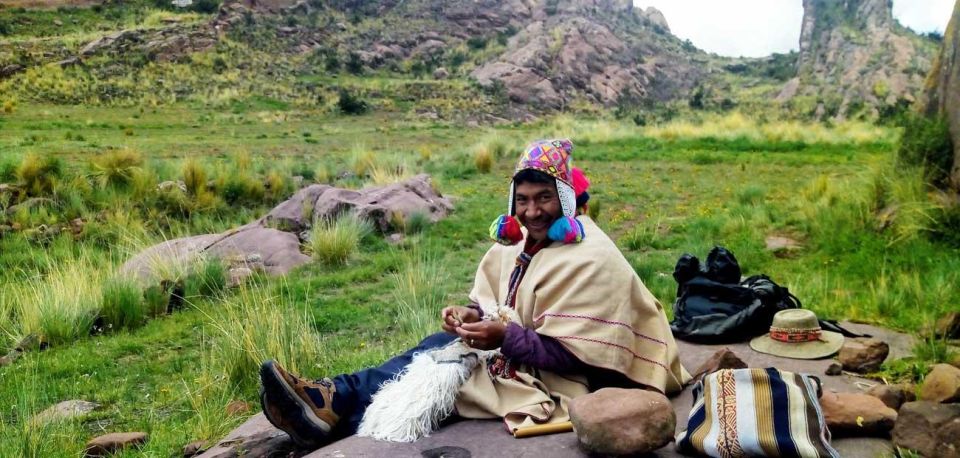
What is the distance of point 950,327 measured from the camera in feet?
14.9

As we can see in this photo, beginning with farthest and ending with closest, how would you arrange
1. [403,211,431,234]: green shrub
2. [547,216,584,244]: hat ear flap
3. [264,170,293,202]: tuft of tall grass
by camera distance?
[264,170,293,202]: tuft of tall grass → [403,211,431,234]: green shrub → [547,216,584,244]: hat ear flap

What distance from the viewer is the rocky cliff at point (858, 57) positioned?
47553 mm

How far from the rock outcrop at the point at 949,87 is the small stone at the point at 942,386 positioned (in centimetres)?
451

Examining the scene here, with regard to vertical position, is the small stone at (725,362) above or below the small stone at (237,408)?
above

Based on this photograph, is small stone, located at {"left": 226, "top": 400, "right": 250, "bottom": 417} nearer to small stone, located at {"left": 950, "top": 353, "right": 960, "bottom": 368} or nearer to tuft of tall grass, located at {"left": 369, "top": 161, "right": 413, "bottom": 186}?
small stone, located at {"left": 950, "top": 353, "right": 960, "bottom": 368}

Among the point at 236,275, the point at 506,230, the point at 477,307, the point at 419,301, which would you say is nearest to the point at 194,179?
the point at 236,275

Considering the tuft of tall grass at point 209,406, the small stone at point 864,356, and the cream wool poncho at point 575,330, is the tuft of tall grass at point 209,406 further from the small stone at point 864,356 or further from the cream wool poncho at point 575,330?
the small stone at point 864,356

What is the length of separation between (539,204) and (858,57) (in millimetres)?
62662

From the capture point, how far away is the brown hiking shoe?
3.35 meters

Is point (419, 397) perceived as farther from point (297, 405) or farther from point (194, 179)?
point (194, 179)

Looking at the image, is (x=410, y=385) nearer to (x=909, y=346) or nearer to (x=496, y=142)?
(x=909, y=346)

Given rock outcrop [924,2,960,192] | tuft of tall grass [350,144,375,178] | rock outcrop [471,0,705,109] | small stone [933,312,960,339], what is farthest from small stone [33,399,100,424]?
rock outcrop [471,0,705,109]

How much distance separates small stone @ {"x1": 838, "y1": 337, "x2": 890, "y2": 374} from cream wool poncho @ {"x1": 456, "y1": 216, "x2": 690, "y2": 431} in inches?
43.0

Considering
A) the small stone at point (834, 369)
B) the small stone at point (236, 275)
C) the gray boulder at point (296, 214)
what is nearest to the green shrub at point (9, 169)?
the gray boulder at point (296, 214)
